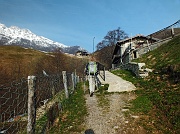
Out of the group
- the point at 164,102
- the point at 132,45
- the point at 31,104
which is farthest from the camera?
the point at 132,45

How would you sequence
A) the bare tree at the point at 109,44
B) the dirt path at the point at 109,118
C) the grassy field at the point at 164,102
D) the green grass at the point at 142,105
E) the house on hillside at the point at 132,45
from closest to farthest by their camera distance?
the dirt path at the point at 109,118, the grassy field at the point at 164,102, the green grass at the point at 142,105, the house on hillside at the point at 132,45, the bare tree at the point at 109,44

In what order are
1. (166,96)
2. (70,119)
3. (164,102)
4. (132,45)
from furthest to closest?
(132,45)
(166,96)
(164,102)
(70,119)

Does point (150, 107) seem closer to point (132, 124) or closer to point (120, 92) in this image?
point (132, 124)

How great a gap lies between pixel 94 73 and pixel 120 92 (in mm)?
2368

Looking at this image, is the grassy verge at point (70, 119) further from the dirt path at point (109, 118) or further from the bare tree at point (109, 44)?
the bare tree at point (109, 44)

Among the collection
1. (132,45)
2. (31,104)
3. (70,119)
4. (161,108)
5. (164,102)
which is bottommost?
Answer: (70,119)

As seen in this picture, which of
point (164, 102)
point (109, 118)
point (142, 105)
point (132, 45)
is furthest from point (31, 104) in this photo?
point (132, 45)

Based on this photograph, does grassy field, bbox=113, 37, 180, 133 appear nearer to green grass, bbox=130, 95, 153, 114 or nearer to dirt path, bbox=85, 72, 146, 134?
green grass, bbox=130, 95, 153, 114

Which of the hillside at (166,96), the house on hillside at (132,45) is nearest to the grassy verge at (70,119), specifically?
the hillside at (166,96)

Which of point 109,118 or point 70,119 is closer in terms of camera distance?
point 109,118

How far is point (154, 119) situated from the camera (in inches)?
270

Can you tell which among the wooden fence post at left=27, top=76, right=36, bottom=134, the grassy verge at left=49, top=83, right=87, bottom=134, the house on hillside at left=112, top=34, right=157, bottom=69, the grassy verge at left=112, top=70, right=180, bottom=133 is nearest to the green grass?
the grassy verge at left=112, top=70, right=180, bottom=133

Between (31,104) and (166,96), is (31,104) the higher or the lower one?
the higher one

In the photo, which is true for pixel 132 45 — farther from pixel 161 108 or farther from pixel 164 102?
pixel 161 108
